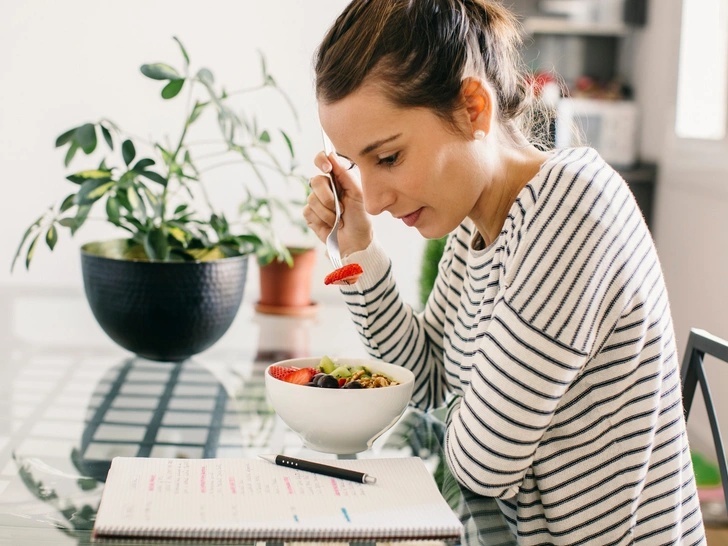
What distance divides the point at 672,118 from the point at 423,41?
2.41 metres

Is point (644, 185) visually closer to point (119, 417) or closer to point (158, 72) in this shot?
point (158, 72)

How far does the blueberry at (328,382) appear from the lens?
90cm

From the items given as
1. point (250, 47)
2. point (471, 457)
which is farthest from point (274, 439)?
point (250, 47)

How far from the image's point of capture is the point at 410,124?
87cm

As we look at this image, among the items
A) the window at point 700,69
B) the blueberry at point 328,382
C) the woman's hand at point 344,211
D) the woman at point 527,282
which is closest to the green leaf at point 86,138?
the woman's hand at point 344,211

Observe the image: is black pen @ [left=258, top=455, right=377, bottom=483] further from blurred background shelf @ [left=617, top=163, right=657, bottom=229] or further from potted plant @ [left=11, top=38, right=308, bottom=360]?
blurred background shelf @ [left=617, top=163, right=657, bottom=229]

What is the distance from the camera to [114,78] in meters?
2.15

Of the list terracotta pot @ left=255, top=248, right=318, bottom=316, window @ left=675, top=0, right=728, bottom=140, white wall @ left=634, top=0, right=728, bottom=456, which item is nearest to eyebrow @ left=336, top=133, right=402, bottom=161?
terracotta pot @ left=255, top=248, right=318, bottom=316

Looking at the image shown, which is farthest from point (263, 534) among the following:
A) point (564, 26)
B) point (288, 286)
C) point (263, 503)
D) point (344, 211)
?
point (564, 26)

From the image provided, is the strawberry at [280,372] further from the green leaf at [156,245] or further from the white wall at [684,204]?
the white wall at [684,204]

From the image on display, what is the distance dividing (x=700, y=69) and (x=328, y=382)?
8.41 ft

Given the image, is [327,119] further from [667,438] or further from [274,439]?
[667,438]

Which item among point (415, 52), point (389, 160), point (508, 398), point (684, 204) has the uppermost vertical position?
point (415, 52)

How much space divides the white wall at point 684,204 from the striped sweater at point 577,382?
5.93ft
